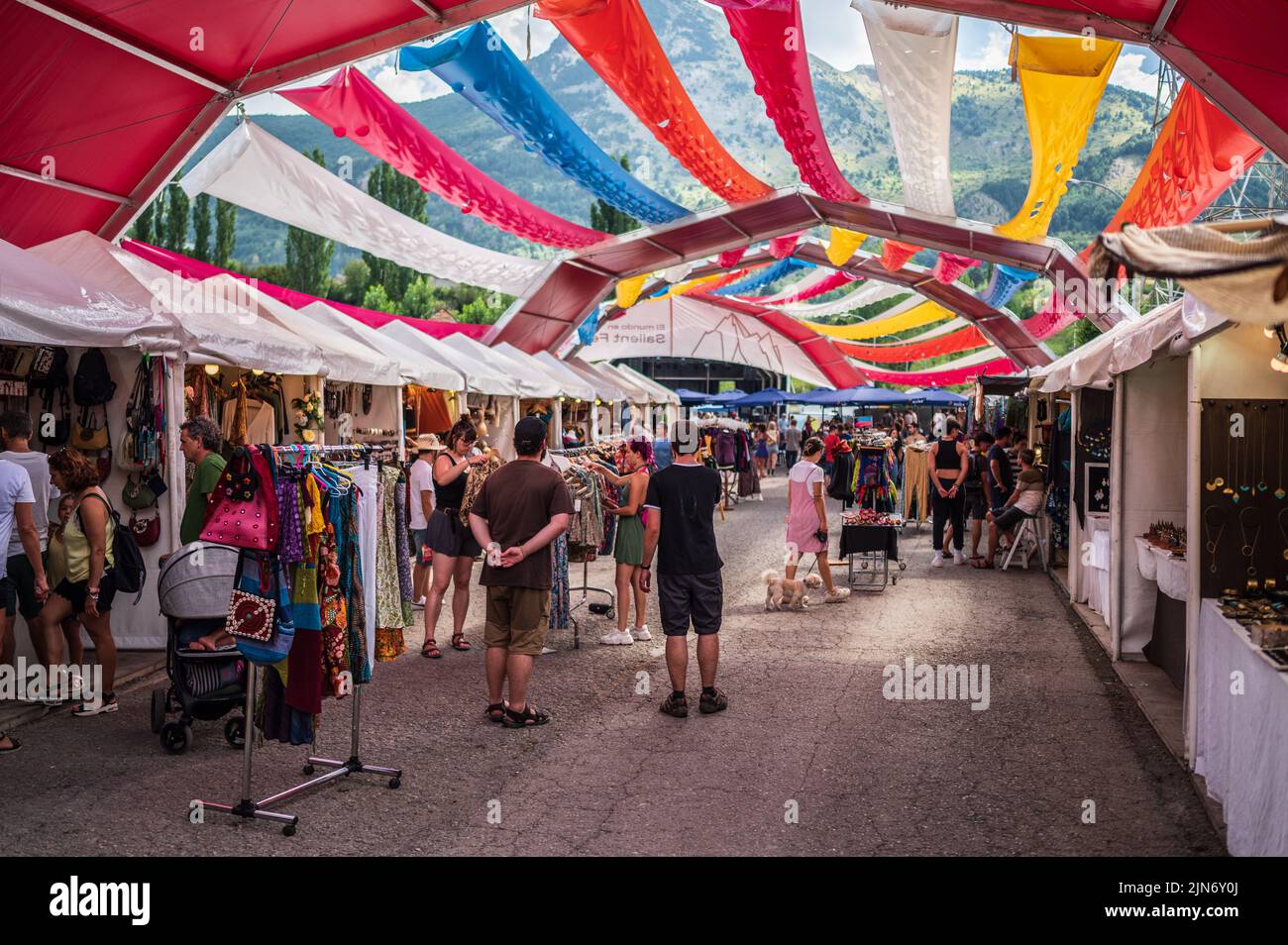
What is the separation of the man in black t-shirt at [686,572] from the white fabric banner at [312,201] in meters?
8.86

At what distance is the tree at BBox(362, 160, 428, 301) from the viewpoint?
5185cm

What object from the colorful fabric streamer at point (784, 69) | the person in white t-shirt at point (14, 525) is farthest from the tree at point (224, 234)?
the person in white t-shirt at point (14, 525)

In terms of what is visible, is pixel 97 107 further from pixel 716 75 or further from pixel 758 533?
pixel 716 75

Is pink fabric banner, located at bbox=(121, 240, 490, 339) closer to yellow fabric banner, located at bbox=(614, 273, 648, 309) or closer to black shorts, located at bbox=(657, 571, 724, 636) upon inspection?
yellow fabric banner, located at bbox=(614, 273, 648, 309)

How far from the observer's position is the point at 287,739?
5105mm

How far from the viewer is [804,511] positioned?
34.3ft

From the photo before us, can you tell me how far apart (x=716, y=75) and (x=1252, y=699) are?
18868cm

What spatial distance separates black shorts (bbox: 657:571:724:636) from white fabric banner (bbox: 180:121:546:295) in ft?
30.2

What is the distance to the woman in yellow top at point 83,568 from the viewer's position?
634 cm

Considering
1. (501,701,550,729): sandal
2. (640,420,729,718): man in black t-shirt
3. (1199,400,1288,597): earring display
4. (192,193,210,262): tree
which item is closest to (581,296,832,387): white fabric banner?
(192,193,210,262): tree

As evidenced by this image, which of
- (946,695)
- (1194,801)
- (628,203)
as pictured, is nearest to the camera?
(1194,801)

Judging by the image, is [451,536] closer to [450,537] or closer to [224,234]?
[450,537]
